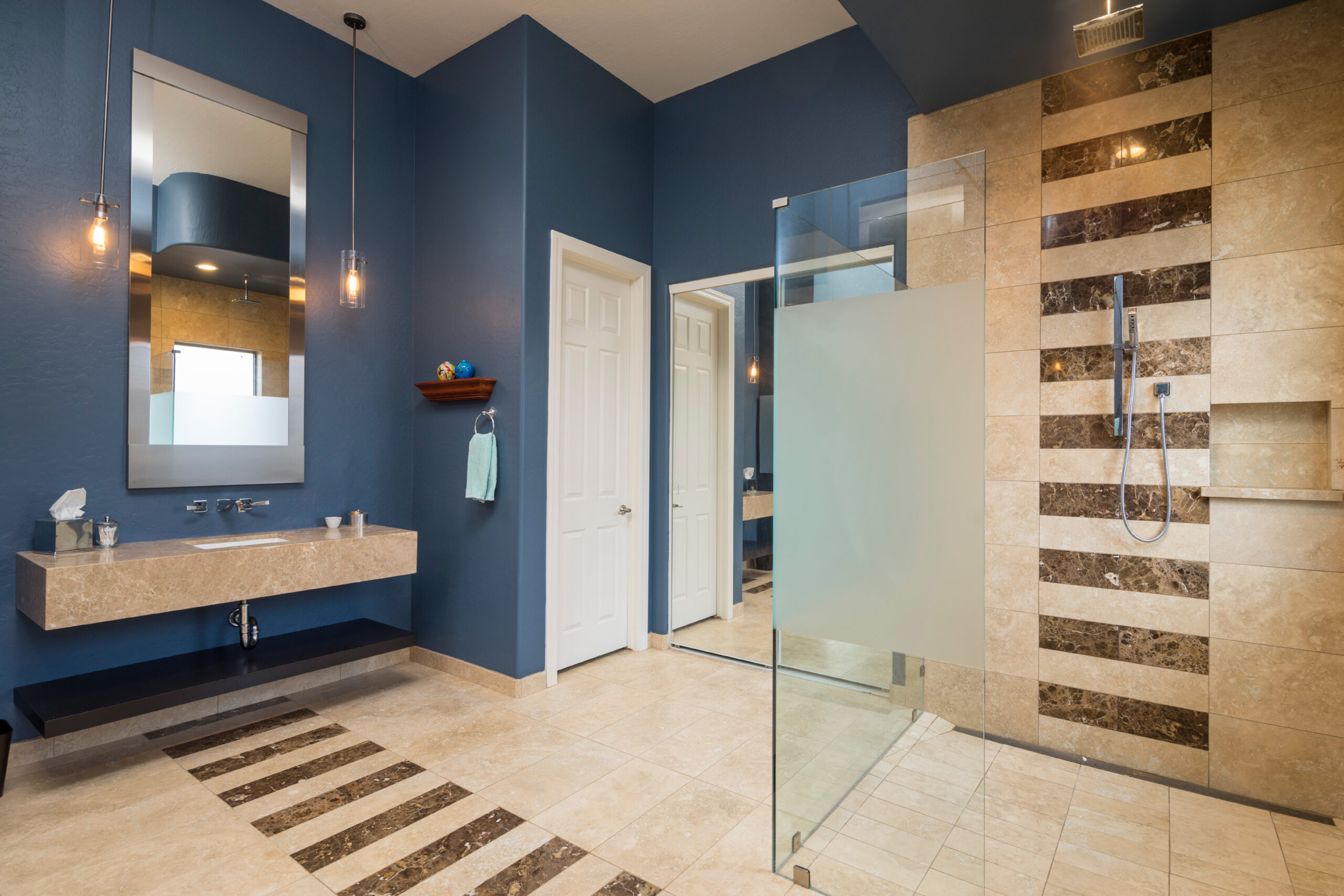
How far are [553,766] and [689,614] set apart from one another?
1.66 meters

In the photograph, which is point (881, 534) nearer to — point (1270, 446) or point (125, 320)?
point (1270, 446)

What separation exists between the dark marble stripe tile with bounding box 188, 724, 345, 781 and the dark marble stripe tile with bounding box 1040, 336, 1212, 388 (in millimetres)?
3489

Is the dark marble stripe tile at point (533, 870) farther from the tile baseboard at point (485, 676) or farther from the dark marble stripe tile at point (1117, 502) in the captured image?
the dark marble stripe tile at point (1117, 502)

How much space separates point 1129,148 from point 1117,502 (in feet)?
4.71

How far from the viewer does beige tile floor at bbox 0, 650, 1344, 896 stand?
1.77 metres

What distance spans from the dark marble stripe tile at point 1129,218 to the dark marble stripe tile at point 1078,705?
1.87 meters

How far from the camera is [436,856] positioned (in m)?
1.95

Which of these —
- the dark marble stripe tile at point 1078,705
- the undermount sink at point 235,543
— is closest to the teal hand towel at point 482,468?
the undermount sink at point 235,543

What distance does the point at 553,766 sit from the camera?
252cm

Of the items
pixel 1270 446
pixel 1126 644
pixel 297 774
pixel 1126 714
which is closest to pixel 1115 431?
pixel 1270 446

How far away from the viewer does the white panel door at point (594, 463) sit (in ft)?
11.9

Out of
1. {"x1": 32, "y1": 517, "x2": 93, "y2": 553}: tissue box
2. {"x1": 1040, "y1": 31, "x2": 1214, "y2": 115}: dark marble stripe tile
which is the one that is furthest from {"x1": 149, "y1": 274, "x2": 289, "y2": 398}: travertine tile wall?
{"x1": 1040, "y1": 31, "x2": 1214, "y2": 115}: dark marble stripe tile

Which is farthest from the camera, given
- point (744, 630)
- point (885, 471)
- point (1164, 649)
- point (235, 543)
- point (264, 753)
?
point (744, 630)

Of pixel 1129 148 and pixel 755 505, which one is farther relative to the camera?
pixel 755 505
